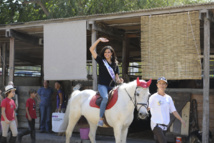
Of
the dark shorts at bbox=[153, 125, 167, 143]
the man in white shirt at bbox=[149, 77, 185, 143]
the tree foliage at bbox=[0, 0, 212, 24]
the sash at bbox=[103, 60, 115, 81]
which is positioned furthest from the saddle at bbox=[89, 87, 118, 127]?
the tree foliage at bbox=[0, 0, 212, 24]

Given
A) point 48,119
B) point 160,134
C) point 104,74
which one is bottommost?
point 48,119

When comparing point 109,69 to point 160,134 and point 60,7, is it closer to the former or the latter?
point 160,134

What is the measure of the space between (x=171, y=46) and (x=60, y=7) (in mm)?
11243

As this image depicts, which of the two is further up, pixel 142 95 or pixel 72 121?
pixel 142 95

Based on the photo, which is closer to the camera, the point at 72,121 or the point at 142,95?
the point at 142,95

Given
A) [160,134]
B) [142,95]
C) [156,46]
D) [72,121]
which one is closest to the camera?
[160,134]

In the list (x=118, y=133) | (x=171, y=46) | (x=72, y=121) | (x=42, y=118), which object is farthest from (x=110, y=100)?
(x=42, y=118)

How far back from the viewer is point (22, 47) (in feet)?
46.8

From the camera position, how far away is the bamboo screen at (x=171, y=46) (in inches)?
300

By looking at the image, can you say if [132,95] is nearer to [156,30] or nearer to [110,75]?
[110,75]

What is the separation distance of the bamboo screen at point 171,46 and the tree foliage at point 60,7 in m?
10.4

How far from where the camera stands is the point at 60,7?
18.0 meters

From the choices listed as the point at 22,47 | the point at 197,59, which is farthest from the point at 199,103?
the point at 22,47

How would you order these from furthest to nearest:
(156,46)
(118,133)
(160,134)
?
1. (156,46)
2. (118,133)
3. (160,134)
